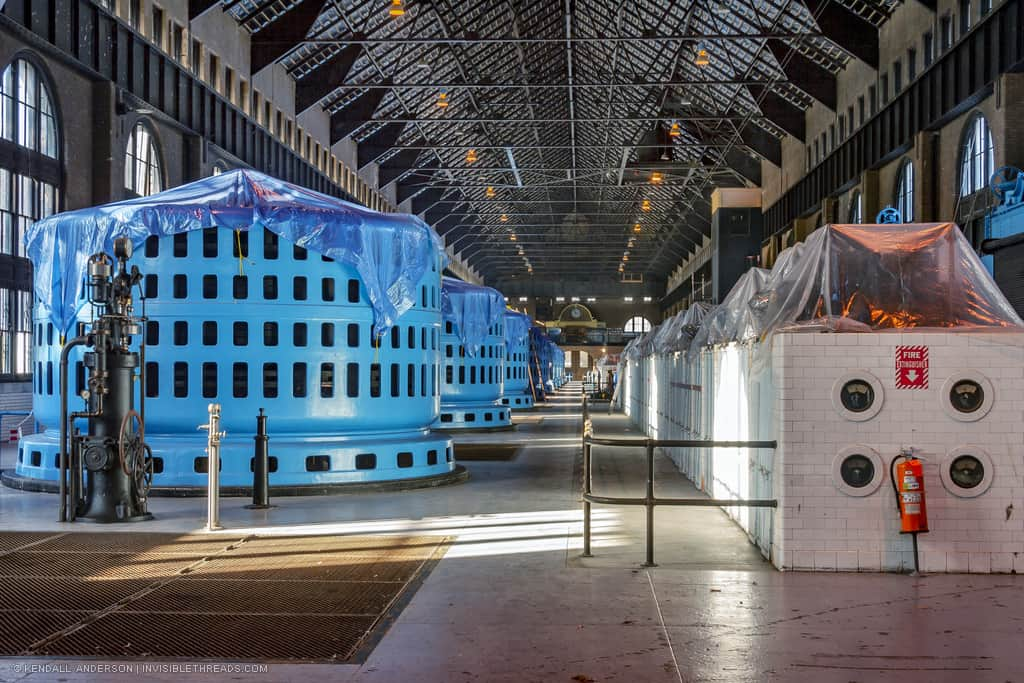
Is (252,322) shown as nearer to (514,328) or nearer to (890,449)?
(890,449)

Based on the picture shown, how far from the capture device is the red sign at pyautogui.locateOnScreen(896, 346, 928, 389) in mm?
8328

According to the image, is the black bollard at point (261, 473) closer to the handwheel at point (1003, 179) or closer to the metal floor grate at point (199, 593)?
the metal floor grate at point (199, 593)

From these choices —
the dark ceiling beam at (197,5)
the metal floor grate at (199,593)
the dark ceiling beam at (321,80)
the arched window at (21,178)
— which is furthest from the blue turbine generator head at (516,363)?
the metal floor grate at (199,593)

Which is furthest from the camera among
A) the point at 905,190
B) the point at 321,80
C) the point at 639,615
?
the point at 321,80

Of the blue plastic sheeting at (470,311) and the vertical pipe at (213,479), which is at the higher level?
the blue plastic sheeting at (470,311)

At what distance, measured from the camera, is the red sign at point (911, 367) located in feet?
27.3

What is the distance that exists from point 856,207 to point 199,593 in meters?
34.0

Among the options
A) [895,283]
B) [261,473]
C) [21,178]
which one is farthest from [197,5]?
[895,283]

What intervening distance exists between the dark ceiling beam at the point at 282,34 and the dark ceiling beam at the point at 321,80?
4.27 metres

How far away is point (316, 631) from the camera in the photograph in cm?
640

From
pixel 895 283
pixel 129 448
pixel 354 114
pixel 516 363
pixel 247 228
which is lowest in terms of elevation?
pixel 129 448

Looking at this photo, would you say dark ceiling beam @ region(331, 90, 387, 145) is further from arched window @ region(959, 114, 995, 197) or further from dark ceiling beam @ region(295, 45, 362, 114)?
arched window @ region(959, 114, 995, 197)

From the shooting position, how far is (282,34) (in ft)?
122

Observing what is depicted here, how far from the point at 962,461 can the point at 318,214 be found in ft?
27.7
